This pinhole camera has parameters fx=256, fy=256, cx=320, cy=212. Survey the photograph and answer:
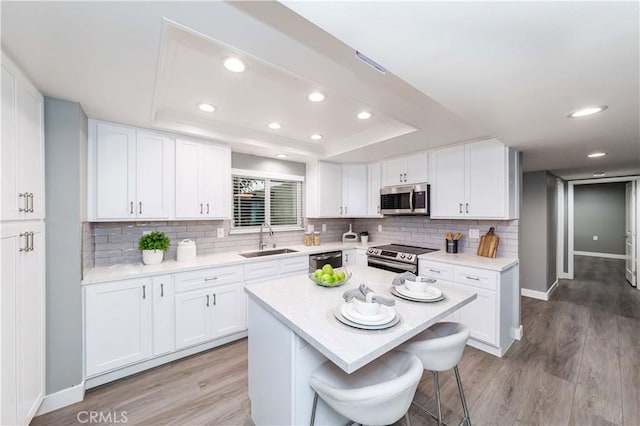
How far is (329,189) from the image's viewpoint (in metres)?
4.16

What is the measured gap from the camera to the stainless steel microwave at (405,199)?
11.4 feet

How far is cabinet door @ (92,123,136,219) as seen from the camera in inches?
90.0

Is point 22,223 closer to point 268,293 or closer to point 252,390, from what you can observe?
point 268,293

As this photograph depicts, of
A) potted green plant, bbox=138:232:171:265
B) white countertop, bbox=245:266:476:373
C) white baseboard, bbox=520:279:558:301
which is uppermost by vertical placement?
potted green plant, bbox=138:232:171:265

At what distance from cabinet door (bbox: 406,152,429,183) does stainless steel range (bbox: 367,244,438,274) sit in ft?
3.28

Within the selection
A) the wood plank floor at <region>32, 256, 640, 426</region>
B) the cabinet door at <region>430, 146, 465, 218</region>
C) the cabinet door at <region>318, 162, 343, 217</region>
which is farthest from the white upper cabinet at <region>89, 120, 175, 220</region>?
the cabinet door at <region>430, 146, 465, 218</region>

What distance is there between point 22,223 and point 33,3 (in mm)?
1197

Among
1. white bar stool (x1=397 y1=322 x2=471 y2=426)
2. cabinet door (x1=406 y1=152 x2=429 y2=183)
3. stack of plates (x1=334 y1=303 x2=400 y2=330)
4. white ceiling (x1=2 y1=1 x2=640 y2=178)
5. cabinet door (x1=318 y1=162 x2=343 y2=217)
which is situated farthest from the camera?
cabinet door (x1=318 y1=162 x2=343 y2=217)

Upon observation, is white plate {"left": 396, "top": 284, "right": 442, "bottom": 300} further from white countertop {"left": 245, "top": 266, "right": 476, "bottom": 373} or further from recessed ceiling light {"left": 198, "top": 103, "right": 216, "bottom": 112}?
recessed ceiling light {"left": 198, "top": 103, "right": 216, "bottom": 112}

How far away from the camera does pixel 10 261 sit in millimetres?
1381

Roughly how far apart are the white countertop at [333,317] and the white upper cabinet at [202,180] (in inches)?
57.3

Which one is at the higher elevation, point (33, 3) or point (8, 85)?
point (33, 3)

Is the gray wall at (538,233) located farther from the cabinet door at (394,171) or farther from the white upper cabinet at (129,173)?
the white upper cabinet at (129,173)

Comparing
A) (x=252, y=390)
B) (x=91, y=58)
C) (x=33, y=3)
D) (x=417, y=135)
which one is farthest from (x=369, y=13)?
(x=252, y=390)
